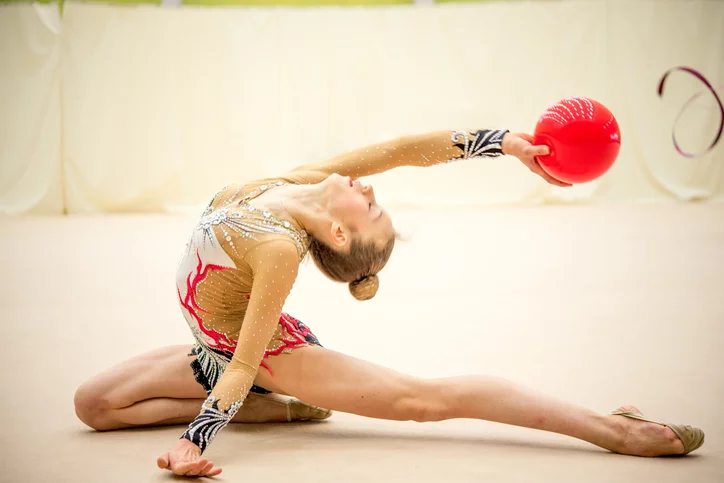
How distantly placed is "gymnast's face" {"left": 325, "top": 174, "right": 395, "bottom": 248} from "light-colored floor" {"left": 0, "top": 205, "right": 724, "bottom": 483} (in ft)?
0.56

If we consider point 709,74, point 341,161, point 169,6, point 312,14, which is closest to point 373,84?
point 312,14

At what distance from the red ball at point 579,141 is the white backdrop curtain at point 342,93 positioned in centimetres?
604

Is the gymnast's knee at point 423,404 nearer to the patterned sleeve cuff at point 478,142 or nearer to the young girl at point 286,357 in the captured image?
the young girl at point 286,357

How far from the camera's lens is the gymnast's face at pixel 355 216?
2131 millimetres

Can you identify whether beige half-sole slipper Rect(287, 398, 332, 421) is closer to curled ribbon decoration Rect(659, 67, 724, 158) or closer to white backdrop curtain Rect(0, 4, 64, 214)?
white backdrop curtain Rect(0, 4, 64, 214)

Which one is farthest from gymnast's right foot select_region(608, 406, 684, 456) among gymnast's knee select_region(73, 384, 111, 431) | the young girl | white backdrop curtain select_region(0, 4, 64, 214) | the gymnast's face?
white backdrop curtain select_region(0, 4, 64, 214)

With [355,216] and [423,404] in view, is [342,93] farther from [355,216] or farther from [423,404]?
[423,404]

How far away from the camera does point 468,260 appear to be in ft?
16.7

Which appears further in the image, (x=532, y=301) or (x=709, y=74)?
(x=709, y=74)

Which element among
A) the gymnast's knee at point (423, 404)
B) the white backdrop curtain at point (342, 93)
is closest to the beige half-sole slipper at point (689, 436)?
the gymnast's knee at point (423, 404)

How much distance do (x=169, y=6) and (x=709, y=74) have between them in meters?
5.46

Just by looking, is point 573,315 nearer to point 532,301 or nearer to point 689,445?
point 532,301

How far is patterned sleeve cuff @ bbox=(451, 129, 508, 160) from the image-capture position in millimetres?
2346

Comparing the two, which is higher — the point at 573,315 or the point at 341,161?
the point at 341,161
